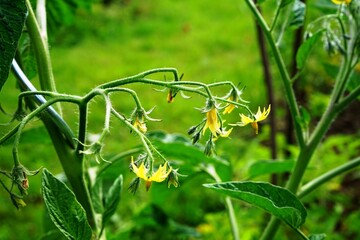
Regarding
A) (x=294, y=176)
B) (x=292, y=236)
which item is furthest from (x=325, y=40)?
(x=292, y=236)

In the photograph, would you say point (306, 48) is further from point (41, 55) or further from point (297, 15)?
point (41, 55)

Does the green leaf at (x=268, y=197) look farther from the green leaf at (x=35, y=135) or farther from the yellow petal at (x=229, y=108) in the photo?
the green leaf at (x=35, y=135)

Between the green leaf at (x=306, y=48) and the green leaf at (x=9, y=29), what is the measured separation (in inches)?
17.9

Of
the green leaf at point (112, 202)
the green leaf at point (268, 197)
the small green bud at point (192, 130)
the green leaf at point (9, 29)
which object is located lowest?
the green leaf at point (112, 202)

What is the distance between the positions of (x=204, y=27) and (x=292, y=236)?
3.04 meters

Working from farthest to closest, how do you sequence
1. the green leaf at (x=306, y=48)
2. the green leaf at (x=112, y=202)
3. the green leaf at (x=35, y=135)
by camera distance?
the green leaf at (x=35, y=135) < the green leaf at (x=306, y=48) < the green leaf at (x=112, y=202)

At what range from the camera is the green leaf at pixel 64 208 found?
2.04 ft

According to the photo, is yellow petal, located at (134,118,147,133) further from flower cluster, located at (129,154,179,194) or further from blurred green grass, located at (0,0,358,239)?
blurred green grass, located at (0,0,358,239)

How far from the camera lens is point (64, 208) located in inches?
25.1

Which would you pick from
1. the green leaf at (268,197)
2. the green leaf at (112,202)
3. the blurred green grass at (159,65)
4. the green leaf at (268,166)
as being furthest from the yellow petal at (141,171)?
the blurred green grass at (159,65)

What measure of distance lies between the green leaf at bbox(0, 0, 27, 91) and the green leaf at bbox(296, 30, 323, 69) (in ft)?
1.49

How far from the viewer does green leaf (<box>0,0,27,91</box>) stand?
24.2 inches

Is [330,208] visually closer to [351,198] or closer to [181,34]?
[351,198]

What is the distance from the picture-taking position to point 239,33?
488cm
